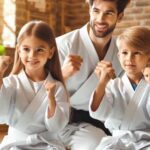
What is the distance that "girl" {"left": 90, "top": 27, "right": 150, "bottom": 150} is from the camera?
59.5 inches

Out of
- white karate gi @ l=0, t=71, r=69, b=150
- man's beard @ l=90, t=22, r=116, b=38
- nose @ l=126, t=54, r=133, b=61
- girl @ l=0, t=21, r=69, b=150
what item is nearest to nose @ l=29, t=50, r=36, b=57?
girl @ l=0, t=21, r=69, b=150

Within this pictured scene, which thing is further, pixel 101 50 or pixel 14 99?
pixel 101 50

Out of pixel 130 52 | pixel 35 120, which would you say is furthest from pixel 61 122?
pixel 130 52

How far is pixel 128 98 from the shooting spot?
1.59m

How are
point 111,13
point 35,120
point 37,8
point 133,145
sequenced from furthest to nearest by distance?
point 37,8 → point 111,13 → point 35,120 → point 133,145

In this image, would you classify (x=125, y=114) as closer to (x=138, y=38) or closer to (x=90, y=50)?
(x=138, y=38)

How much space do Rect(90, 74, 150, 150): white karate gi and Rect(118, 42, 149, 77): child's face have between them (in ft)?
0.21

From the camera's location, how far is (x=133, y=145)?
148 cm

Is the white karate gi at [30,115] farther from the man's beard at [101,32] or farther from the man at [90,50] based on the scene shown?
the man's beard at [101,32]

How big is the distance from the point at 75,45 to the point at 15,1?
7.42 feet

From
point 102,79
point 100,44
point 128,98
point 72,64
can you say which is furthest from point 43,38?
point 100,44

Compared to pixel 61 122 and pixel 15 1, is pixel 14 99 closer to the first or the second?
pixel 61 122

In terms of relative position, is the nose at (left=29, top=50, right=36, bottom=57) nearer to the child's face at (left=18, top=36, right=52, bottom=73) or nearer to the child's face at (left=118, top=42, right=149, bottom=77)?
the child's face at (left=18, top=36, right=52, bottom=73)

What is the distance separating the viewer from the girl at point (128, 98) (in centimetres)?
151
